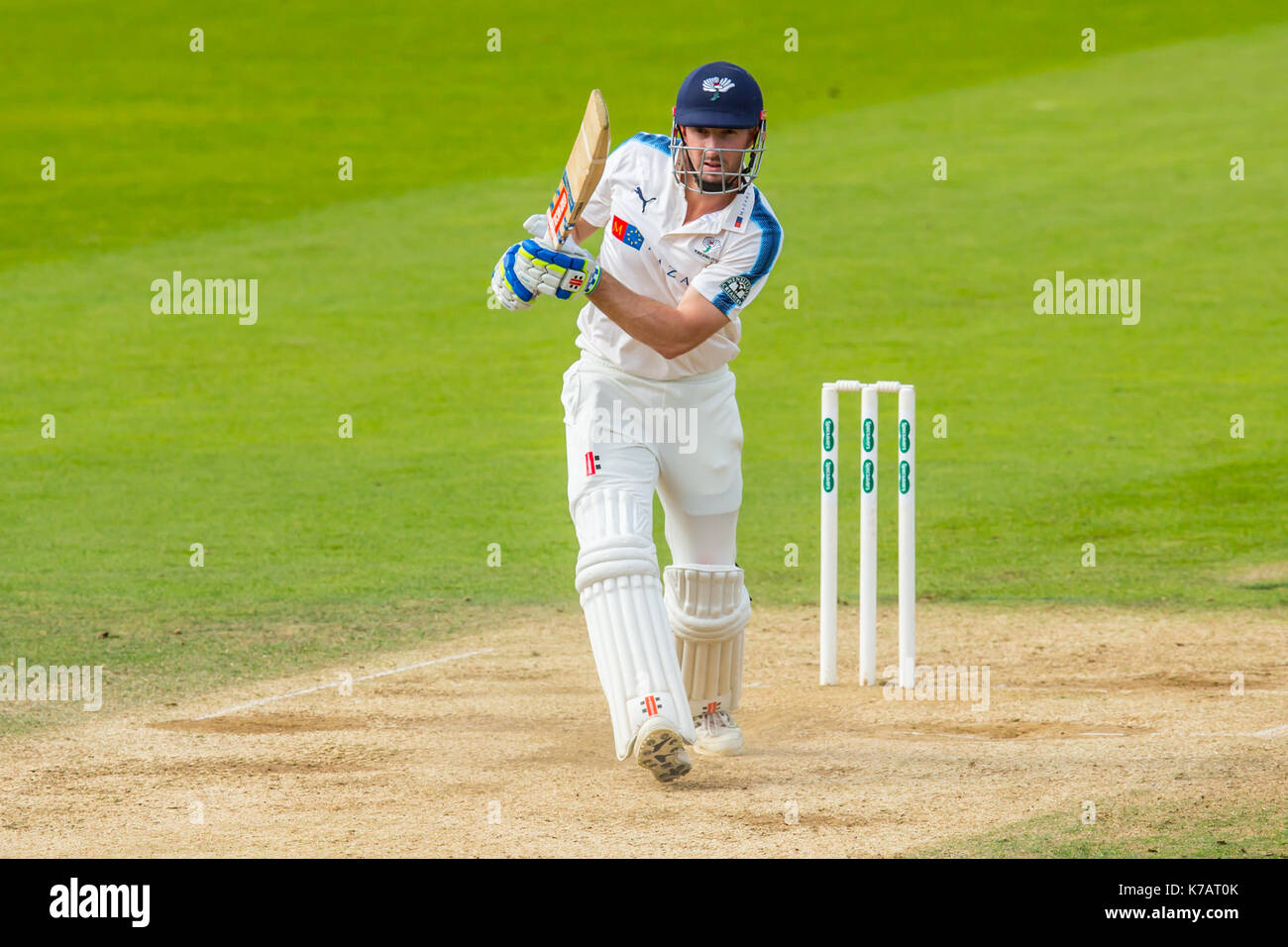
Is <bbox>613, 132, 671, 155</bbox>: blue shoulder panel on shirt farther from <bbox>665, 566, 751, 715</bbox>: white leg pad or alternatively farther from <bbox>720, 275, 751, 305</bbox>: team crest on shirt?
<bbox>665, 566, 751, 715</bbox>: white leg pad

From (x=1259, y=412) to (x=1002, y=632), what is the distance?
628 centimetres

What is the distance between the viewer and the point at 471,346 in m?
16.0

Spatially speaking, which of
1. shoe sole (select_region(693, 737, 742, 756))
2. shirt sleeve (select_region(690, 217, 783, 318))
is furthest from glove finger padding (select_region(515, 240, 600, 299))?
shoe sole (select_region(693, 737, 742, 756))

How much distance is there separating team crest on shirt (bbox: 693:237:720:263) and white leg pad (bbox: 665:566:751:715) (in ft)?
3.39

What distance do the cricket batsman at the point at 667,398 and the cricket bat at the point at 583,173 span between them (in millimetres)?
63

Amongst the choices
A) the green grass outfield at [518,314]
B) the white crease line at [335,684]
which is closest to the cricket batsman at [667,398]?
the white crease line at [335,684]

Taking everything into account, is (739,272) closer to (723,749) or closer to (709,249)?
(709,249)

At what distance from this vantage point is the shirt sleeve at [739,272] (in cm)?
557

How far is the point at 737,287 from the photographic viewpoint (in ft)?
18.4

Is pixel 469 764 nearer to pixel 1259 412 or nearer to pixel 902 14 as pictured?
pixel 1259 412

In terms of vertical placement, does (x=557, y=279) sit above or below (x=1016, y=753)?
above

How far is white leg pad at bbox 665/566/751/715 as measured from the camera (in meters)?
6.07
